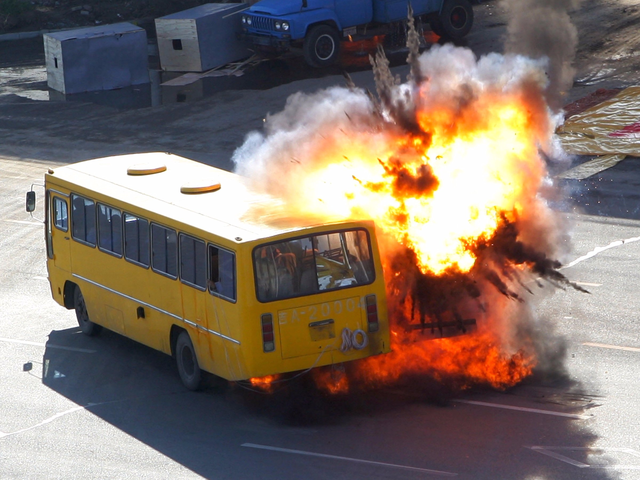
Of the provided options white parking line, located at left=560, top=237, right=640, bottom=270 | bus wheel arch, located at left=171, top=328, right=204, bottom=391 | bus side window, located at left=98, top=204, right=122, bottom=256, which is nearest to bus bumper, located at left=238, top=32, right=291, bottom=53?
white parking line, located at left=560, top=237, right=640, bottom=270

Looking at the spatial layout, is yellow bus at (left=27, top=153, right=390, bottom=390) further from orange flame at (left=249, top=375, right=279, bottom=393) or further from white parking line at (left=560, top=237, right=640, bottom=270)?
white parking line at (left=560, top=237, right=640, bottom=270)

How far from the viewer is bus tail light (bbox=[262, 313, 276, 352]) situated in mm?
10562

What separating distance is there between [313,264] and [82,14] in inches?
1260

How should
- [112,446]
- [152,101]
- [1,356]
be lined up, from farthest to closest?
[152,101] → [1,356] → [112,446]

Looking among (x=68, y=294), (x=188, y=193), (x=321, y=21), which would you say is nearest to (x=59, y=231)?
(x=68, y=294)

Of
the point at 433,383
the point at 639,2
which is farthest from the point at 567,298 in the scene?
the point at 639,2

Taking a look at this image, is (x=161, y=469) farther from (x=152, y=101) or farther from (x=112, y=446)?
(x=152, y=101)

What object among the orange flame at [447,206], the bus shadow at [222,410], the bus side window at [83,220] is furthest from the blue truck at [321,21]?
the bus shadow at [222,410]

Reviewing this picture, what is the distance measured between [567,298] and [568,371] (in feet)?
9.39

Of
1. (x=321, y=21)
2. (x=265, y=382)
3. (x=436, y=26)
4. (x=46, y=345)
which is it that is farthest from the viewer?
(x=436, y=26)

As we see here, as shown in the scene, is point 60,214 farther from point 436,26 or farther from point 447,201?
point 436,26

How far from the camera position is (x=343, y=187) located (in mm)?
11906

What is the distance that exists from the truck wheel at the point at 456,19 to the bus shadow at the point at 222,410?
2126 cm

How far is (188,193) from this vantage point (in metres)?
12.3
